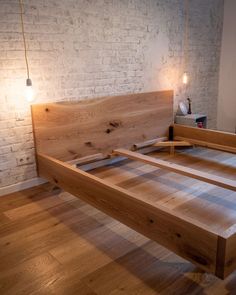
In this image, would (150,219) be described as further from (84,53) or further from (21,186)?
(84,53)

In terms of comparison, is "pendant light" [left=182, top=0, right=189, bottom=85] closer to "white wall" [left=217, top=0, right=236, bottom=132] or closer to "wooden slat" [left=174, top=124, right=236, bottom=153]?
"wooden slat" [left=174, top=124, right=236, bottom=153]

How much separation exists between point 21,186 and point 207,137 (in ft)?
7.46

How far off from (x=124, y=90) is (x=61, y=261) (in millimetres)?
2340

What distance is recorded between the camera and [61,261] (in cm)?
184

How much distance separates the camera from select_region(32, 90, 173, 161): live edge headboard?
2.95m

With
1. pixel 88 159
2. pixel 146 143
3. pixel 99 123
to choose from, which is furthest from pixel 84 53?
pixel 146 143

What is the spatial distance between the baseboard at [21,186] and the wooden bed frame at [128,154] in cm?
18

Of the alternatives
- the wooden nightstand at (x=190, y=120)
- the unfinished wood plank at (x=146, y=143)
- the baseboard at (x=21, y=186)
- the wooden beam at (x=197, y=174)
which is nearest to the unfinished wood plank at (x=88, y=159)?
the wooden beam at (x=197, y=174)

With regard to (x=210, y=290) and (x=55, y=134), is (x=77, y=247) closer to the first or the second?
(x=210, y=290)

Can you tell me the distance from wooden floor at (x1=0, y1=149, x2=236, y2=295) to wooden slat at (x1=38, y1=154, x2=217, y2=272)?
6.6 inches

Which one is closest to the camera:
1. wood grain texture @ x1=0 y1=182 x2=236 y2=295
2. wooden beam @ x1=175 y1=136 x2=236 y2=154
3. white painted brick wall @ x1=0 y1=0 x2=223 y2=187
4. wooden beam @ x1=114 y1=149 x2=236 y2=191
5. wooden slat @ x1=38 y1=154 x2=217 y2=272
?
wooden slat @ x1=38 y1=154 x2=217 y2=272

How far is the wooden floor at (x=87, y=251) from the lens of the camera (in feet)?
5.33

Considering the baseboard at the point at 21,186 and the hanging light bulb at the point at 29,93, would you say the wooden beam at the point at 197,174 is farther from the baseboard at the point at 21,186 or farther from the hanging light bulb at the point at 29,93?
the hanging light bulb at the point at 29,93

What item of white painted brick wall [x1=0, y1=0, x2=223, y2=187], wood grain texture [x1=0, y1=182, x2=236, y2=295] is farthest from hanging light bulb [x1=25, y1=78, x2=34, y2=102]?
wood grain texture [x1=0, y1=182, x2=236, y2=295]
